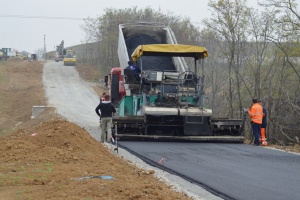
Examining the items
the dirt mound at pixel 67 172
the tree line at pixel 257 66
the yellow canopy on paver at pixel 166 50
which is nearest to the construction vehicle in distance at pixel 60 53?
A: the tree line at pixel 257 66

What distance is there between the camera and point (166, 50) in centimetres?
1535

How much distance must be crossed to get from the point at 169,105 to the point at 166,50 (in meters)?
1.65

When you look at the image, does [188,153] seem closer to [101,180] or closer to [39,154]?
[39,154]

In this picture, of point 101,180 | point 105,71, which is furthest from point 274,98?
point 105,71

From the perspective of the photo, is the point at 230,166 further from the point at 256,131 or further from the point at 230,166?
the point at 256,131

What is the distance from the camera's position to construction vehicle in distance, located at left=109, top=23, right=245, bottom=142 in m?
14.7

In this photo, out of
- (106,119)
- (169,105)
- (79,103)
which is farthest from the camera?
(79,103)

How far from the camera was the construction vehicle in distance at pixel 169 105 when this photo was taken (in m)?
14.7

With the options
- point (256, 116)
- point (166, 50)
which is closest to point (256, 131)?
point (256, 116)

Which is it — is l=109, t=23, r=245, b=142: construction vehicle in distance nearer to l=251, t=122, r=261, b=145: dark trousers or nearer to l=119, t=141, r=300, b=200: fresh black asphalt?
l=251, t=122, r=261, b=145: dark trousers

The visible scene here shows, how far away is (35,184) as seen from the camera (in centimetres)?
738

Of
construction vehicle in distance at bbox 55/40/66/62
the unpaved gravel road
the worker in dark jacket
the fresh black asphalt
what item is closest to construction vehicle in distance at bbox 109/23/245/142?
the worker in dark jacket

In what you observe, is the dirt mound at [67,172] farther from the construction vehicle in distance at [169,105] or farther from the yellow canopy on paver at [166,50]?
the yellow canopy on paver at [166,50]

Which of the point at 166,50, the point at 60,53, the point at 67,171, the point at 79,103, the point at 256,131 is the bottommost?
the point at 79,103
